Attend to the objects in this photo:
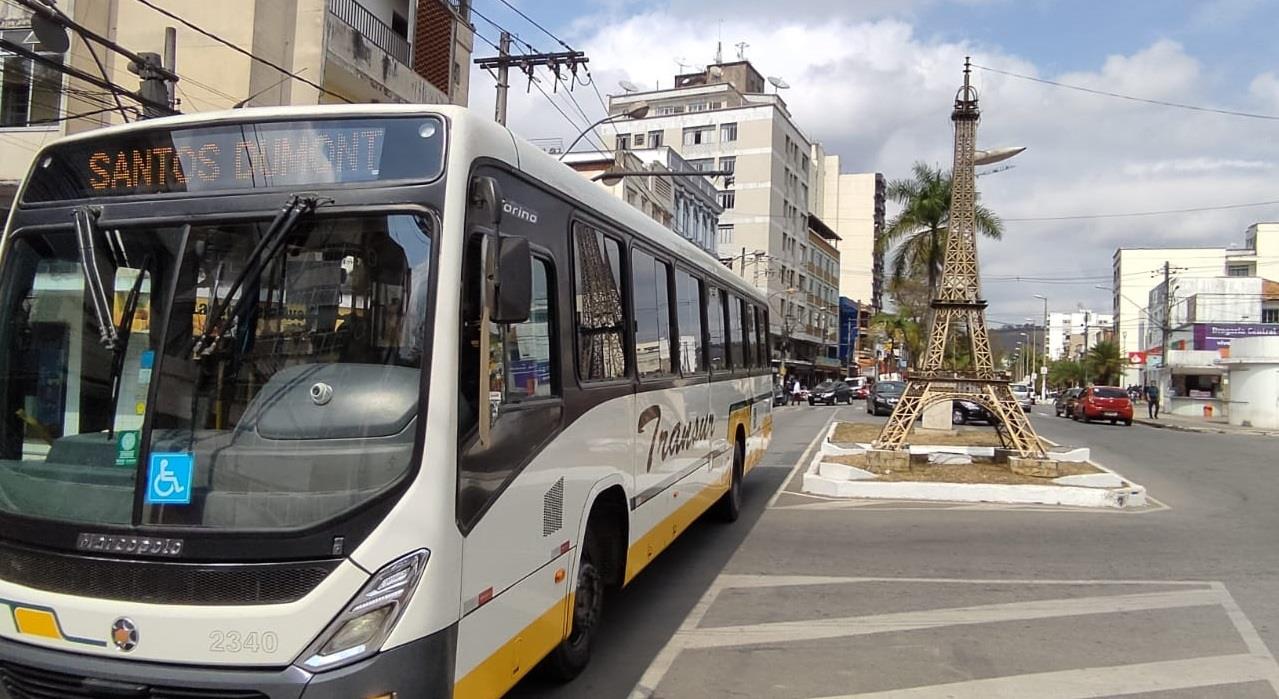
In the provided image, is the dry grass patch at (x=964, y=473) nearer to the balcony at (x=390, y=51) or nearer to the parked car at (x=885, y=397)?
the balcony at (x=390, y=51)

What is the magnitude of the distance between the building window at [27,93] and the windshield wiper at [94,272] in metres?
13.5

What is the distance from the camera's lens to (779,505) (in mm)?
11852

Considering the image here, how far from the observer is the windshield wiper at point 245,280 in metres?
3.36

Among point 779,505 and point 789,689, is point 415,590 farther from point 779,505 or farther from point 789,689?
point 779,505

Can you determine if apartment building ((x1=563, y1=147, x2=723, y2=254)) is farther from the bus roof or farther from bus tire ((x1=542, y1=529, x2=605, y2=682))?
bus tire ((x1=542, y1=529, x2=605, y2=682))

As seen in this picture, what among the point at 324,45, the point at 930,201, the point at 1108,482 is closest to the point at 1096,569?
the point at 1108,482

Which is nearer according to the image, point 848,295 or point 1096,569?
point 1096,569

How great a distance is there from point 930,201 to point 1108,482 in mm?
18411

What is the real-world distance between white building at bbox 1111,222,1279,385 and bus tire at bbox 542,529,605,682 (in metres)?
72.1

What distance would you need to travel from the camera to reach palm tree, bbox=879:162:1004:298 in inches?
1165

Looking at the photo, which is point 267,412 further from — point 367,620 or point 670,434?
point 670,434

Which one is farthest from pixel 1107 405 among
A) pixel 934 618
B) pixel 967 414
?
pixel 934 618

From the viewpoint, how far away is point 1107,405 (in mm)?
35438

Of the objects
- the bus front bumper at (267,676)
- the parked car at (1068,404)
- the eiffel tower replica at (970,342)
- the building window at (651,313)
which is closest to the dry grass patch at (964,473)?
the eiffel tower replica at (970,342)
